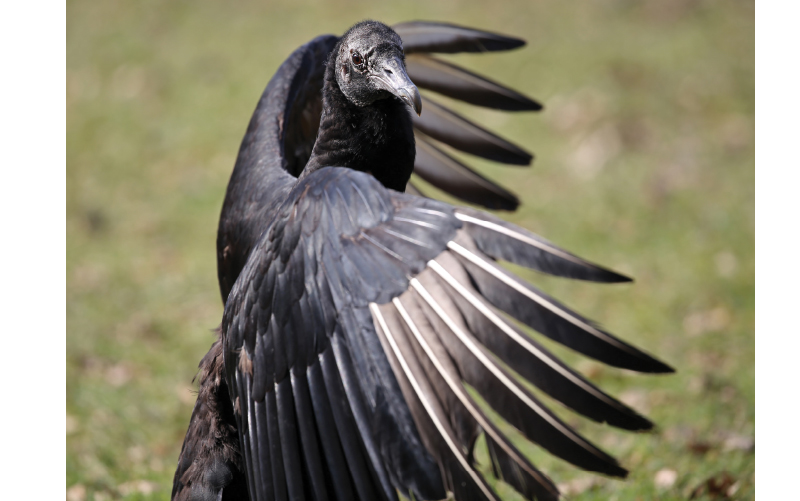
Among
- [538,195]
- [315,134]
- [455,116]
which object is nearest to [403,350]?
[315,134]

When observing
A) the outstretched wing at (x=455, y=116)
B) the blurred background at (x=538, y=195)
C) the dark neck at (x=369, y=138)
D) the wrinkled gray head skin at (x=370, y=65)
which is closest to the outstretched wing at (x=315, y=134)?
the outstretched wing at (x=455, y=116)

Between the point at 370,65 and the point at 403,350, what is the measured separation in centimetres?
112

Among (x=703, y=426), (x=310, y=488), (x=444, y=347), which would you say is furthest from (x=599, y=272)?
(x=703, y=426)

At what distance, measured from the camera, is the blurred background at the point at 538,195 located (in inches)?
178

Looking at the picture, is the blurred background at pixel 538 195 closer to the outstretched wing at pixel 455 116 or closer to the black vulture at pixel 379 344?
the black vulture at pixel 379 344

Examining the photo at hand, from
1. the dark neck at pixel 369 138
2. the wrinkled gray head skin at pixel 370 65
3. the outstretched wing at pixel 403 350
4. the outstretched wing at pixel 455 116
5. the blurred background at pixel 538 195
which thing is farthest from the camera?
the blurred background at pixel 538 195

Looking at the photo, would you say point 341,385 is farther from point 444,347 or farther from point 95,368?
point 95,368

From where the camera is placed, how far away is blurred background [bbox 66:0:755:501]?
4.51m

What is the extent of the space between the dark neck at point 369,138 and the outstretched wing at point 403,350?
0.37m

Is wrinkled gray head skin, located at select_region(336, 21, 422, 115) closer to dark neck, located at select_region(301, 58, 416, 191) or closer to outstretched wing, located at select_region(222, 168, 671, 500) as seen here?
dark neck, located at select_region(301, 58, 416, 191)

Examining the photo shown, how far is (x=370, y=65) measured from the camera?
2703 mm

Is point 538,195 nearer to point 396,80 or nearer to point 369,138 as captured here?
point 369,138

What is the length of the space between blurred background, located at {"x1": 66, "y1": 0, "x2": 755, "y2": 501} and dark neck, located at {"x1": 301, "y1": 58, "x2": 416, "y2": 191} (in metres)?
1.43

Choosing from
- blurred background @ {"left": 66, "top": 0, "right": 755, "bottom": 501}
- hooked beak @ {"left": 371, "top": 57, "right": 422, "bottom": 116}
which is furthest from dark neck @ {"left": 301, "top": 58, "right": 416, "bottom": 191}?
blurred background @ {"left": 66, "top": 0, "right": 755, "bottom": 501}
